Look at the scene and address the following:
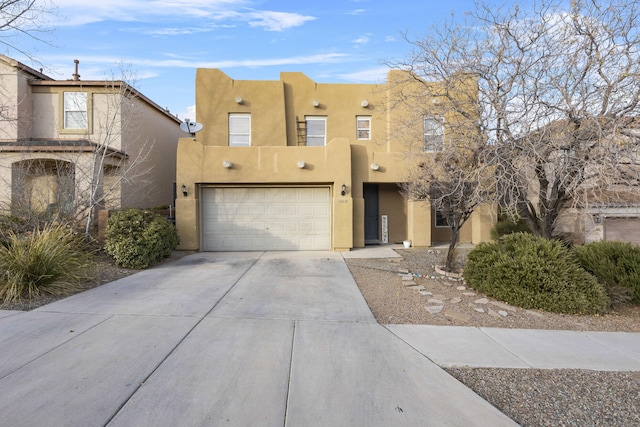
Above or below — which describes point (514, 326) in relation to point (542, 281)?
below

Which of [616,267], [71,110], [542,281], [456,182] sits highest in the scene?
[71,110]

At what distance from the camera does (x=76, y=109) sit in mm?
13953

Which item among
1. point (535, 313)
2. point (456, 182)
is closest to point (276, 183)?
point (456, 182)

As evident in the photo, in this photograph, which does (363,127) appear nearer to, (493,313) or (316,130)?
(316,130)

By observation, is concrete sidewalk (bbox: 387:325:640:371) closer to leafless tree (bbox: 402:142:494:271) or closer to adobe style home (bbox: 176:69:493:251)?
leafless tree (bbox: 402:142:494:271)

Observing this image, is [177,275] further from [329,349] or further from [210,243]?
[329,349]

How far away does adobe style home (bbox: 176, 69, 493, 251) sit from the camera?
1243 centimetres

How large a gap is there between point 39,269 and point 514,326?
8367 mm

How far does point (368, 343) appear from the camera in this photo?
4.56 m

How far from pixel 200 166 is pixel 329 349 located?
9803 mm

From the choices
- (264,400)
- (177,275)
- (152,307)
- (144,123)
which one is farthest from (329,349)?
(144,123)

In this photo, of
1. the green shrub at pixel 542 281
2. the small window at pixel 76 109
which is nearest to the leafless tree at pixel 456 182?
the green shrub at pixel 542 281

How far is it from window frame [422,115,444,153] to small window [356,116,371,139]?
233 inches

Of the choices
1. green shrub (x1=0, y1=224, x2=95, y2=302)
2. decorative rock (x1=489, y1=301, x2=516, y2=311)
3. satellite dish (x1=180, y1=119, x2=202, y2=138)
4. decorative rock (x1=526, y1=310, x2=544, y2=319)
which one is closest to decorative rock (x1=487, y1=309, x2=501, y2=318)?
decorative rock (x1=489, y1=301, x2=516, y2=311)
